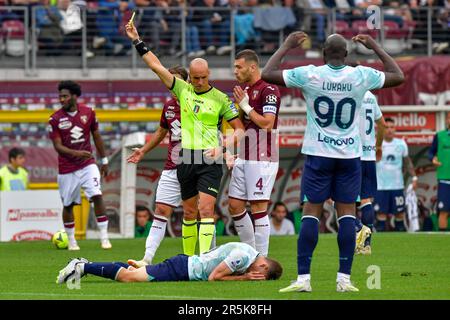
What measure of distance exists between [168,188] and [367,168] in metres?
3.73

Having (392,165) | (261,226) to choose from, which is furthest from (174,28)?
(261,226)

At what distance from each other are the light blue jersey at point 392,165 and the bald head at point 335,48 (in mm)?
15363

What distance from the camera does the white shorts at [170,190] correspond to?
15.9 meters

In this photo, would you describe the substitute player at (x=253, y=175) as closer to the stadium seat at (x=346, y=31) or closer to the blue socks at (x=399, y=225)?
the blue socks at (x=399, y=225)

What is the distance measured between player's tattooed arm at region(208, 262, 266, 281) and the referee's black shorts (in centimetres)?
176

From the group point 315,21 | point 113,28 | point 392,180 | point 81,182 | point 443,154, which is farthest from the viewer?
point 315,21

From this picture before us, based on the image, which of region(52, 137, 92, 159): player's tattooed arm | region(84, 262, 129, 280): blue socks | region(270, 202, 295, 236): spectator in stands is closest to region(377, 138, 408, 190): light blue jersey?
region(270, 202, 295, 236): spectator in stands

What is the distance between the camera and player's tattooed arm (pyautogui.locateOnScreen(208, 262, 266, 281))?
1322cm

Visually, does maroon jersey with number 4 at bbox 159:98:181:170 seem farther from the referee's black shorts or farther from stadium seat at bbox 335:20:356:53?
stadium seat at bbox 335:20:356:53

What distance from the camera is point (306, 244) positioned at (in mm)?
12078

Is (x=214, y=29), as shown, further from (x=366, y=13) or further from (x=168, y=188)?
(x=168, y=188)

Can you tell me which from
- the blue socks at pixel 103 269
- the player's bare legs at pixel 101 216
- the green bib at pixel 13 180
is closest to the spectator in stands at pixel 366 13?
the green bib at pixel 13 180
